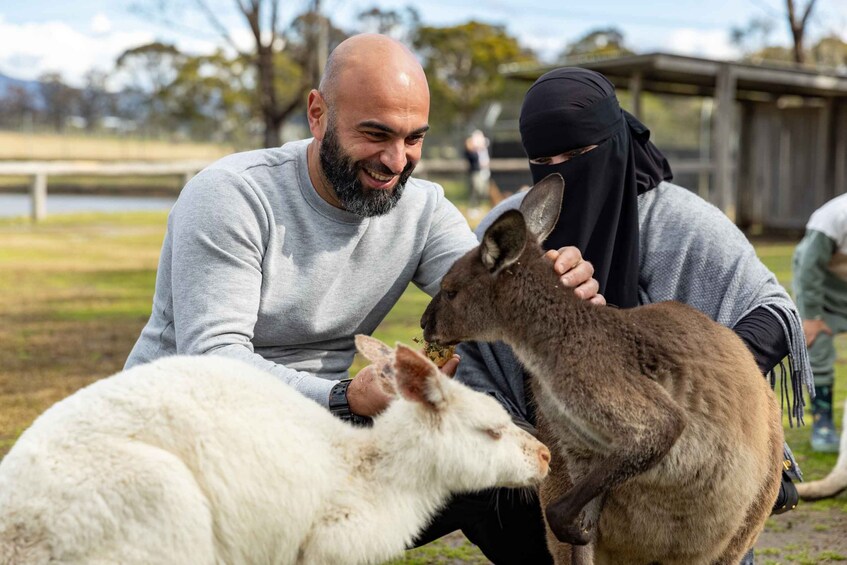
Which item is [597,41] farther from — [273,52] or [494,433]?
[494,433]

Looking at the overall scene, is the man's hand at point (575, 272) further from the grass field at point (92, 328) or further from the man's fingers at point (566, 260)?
the grass field at point (92, 328)

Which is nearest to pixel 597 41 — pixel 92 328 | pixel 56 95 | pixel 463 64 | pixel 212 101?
pixel 463 64

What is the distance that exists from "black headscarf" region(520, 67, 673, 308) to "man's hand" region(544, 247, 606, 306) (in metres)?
0.32

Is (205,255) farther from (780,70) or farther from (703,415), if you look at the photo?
(780,70)

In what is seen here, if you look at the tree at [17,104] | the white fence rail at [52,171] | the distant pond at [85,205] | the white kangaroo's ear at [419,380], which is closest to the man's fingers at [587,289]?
the white kangaroo's ear at [419,380]

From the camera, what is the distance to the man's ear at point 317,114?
3.38 m

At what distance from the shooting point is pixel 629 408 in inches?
99.4

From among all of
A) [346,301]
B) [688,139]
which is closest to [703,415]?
[346,301]

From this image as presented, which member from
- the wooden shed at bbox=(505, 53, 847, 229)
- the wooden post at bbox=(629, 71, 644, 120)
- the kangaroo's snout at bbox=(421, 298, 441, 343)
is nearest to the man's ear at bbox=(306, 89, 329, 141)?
the kangaroo's snout at bbox=(421, 298, 441, 343)

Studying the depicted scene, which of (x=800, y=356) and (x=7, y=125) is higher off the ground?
(x=800, y=356)

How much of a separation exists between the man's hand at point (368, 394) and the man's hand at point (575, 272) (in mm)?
563

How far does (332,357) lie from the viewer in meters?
3.53

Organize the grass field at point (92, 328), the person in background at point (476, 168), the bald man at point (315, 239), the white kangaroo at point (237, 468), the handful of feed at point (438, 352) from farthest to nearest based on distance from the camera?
the person in background at point (476, 168), the grass field at point (92, 328), the bald man at point (315, 239), the handful of feed at point (438, 352), the white kangaroo at point (237, 468)

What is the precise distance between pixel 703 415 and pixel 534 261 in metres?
0.60
